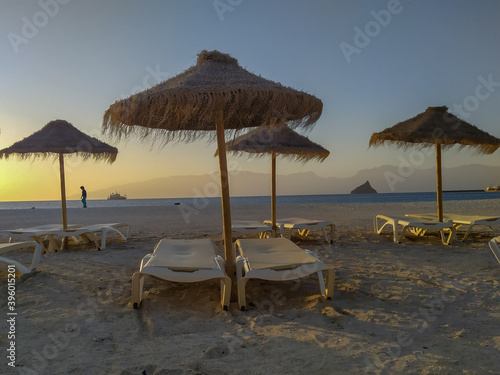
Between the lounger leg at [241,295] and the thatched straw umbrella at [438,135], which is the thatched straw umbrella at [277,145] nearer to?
the thatched straw umbrella at [438,135]

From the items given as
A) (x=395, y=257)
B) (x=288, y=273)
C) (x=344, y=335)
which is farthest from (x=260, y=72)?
(x=395, y=257)

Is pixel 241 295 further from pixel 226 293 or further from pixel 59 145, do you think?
pixel 59 145

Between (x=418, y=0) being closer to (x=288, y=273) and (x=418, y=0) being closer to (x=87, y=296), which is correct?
(x=288, y=273)

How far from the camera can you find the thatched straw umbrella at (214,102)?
2967mm

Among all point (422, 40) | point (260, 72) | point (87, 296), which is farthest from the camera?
point (422, 40)

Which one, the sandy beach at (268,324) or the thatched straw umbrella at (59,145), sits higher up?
the thatched straw umbrella at (59,145)

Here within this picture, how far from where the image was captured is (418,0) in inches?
235

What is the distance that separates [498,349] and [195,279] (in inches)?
86.7

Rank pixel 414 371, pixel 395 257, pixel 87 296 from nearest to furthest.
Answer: pixel 414 371
pixel 87 296
pixel 395 257
